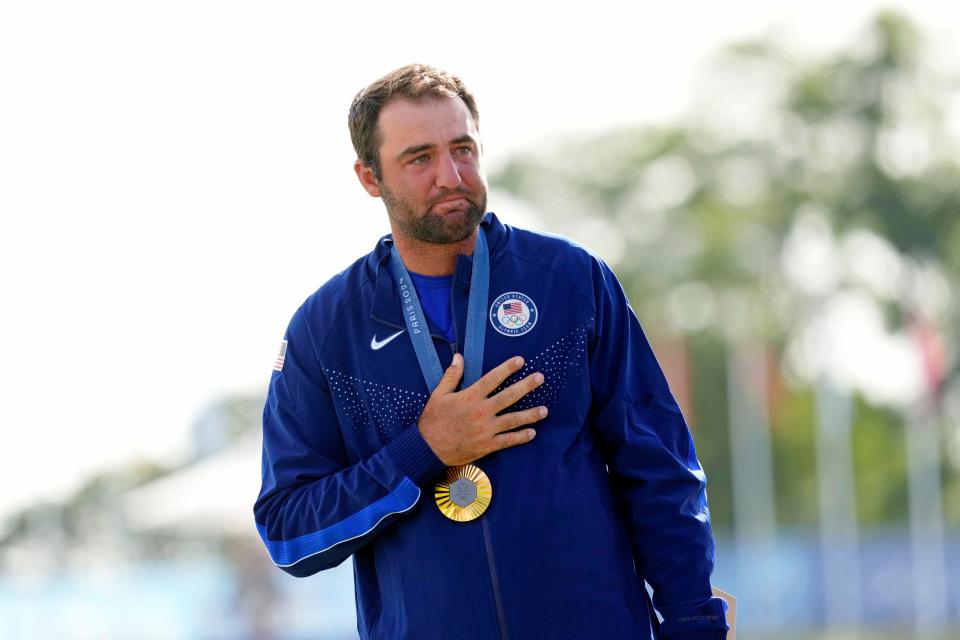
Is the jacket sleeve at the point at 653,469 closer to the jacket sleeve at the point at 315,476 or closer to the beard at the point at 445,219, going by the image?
the beard at the point at 445,219

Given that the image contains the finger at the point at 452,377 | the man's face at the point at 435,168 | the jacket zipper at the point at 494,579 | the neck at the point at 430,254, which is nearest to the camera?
the jacket zipper at the point at 494,579

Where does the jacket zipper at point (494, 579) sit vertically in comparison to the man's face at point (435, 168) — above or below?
below

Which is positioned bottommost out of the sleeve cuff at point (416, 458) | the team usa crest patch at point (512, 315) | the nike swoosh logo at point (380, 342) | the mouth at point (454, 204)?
the sleeve cuff at point (416, 458)

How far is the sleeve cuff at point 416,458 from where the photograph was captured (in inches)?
150

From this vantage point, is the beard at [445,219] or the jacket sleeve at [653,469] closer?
the jacket sleeve at [653,469]

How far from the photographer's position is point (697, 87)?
45.6 m

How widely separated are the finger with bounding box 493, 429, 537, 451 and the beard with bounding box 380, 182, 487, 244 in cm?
51

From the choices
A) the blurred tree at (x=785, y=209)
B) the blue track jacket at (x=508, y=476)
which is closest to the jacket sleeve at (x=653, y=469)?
the blue track jacket at (x=508, y=476)

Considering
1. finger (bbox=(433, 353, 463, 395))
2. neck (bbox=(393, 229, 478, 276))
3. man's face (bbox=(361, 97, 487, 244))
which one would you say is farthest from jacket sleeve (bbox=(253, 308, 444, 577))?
man's face (bbox=(361, 97, 487, 244))

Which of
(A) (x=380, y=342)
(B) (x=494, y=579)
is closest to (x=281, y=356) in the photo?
(A) (x=380, y=342)

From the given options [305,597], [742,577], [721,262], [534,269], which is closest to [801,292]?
[721,262]

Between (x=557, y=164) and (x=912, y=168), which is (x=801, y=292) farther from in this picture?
(x=557, y=164)

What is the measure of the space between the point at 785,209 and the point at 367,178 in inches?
1643

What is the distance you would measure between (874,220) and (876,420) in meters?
11.3
